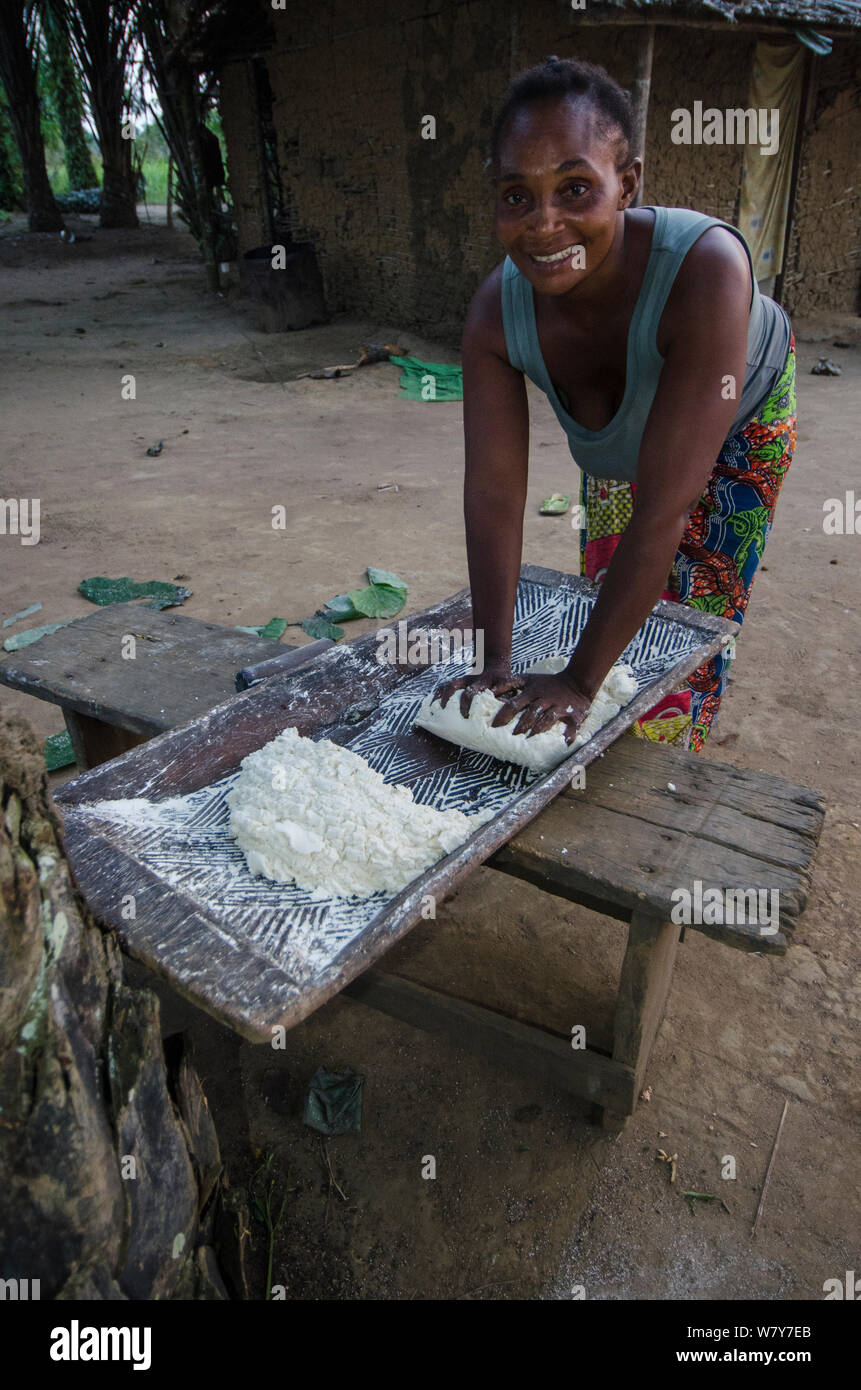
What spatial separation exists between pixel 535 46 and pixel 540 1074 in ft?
23.2

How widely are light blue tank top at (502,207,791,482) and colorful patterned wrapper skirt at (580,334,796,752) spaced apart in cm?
7

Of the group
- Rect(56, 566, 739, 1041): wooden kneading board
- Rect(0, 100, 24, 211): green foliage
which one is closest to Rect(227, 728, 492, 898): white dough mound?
Rect(56, 566, 739, 1041): wooden kneading board

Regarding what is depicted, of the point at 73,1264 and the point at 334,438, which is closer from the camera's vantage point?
the point at 73,1264

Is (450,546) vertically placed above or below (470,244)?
below

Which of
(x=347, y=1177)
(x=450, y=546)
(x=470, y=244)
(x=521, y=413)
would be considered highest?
(x=470, y=244)

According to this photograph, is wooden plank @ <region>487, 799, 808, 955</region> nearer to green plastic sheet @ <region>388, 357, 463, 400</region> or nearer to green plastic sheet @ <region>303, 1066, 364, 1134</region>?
green plastic sheet @ <region>303, 1066, 364, 1134</region>

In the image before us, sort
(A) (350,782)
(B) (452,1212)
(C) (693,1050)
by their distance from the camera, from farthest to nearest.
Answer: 1. (C) (693,1050)
2. (B) (452,1212)
3. (A) (350,782)

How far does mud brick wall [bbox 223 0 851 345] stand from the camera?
656 cm

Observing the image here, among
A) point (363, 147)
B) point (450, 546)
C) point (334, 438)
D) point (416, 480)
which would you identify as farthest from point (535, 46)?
point (450, 546)

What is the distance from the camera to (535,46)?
639 centimetres

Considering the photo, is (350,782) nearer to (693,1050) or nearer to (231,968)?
(231,968)

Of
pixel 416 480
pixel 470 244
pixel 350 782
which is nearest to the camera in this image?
pixel 350 782

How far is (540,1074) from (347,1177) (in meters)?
0.44

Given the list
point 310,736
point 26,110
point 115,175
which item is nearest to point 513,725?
point 310,736
